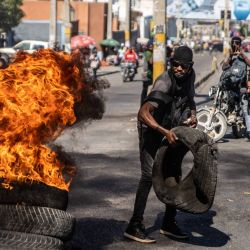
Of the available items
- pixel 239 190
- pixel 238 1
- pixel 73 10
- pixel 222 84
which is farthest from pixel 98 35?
pixel 239 190

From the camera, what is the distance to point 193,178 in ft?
22.9

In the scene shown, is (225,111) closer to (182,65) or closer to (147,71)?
(147,71)

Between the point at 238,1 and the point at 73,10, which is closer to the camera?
the point at 238,1

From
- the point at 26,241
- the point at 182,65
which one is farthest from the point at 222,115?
the point at 26,241

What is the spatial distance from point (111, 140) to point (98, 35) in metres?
62.8

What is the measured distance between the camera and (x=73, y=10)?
7625 cm

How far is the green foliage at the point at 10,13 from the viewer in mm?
65000

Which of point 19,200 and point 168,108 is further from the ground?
point 168,108

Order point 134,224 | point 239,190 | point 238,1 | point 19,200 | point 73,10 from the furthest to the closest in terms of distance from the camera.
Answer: point 73,10 → point 238,1 → point 239,190 → point 134,224 → point 19,200

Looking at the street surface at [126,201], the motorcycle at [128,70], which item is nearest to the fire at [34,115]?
the street surface at [126,201]

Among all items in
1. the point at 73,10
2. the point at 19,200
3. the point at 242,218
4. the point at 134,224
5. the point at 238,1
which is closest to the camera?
the point at 19,200

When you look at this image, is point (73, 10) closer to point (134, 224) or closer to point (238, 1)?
point (238, 1)

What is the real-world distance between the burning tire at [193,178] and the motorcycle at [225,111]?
7.51 metres

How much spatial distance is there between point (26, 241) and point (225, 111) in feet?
31.9
